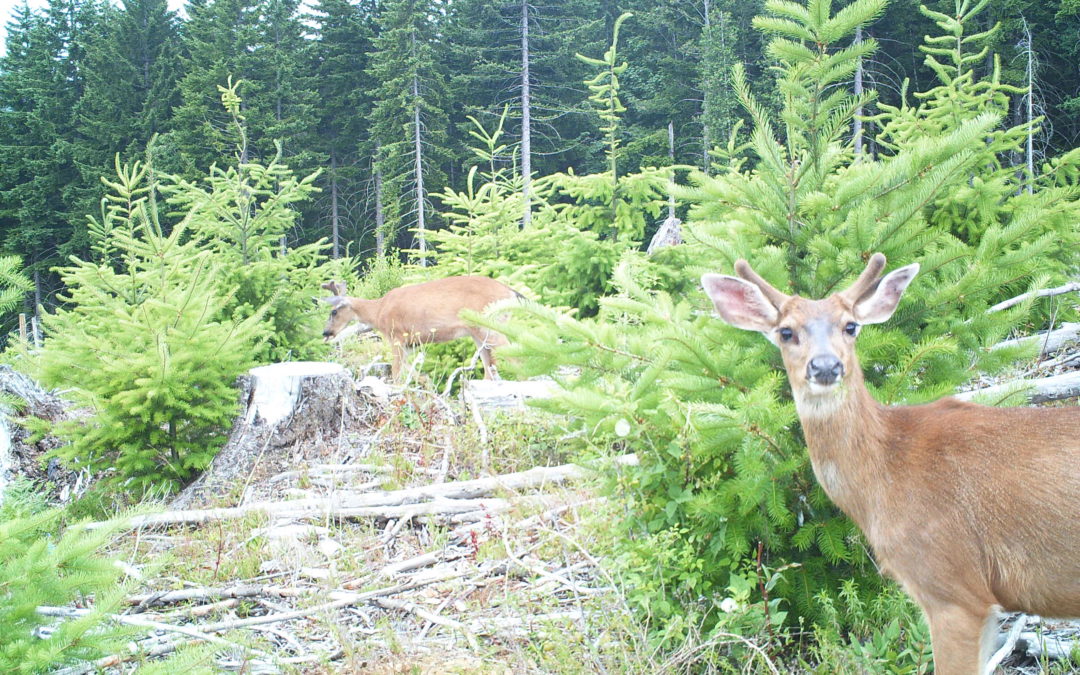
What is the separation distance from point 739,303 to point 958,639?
143cm

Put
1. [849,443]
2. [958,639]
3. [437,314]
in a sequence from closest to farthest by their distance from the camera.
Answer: [958,639]
[849,443]
[437,314]

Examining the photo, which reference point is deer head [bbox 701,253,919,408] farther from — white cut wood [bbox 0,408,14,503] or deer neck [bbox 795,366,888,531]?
white cut wood [bbox 0,408,14,503]

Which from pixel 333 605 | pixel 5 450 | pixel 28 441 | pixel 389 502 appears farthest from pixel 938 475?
pixel 5 450

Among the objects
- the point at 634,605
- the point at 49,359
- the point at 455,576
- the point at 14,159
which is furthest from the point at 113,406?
the point at 14,159

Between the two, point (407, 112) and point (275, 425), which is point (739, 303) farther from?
point (407, 112)

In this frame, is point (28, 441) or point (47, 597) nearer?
point (47, 597)

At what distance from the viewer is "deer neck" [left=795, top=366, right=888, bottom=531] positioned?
Result: 3.08 m

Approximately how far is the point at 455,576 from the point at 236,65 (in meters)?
36.3

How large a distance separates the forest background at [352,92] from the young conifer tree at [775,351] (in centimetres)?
2738

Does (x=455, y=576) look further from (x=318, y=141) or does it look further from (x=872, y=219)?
(x=318, y=141)

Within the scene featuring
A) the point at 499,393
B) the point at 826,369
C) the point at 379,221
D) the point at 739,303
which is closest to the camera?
the point at 826,369

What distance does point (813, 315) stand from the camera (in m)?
3.13

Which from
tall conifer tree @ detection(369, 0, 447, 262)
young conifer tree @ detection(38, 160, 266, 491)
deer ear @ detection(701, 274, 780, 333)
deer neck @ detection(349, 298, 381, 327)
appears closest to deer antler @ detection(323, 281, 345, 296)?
deer neck @ detection(349, 298, 381, 327)

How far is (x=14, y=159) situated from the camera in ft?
125
